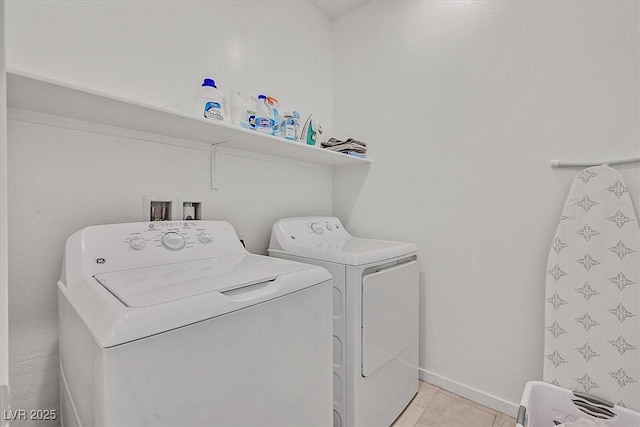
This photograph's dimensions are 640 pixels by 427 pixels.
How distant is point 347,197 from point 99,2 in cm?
178

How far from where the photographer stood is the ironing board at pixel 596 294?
132 cm

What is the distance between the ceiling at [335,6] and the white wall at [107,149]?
1.69ft

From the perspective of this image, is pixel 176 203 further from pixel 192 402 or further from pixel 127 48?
pixel 192 402

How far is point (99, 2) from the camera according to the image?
1.29 m

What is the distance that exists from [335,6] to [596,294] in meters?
2.49

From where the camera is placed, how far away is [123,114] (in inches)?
47.1

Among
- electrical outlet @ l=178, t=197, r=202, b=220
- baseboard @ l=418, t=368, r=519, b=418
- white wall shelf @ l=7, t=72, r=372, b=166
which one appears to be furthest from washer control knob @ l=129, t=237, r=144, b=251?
baseboard @ l=418, t=368, r=519, b=418

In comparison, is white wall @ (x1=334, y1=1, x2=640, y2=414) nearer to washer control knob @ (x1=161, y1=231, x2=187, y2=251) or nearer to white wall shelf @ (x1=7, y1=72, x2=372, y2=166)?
white wall shelf @ (x1=7, y1=72, x2=372, y2=166)

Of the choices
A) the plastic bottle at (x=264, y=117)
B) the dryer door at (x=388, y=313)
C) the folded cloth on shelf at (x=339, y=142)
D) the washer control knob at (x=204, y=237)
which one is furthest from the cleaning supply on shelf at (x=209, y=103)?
the dryer door at (x=388, y=313)

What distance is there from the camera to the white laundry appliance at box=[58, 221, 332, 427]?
2.25 feet

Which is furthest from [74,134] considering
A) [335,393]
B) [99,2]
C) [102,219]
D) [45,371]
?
[335,393]

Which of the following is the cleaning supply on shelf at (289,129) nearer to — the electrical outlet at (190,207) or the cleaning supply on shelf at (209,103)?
the cleaning supply on shelf at (209,103)

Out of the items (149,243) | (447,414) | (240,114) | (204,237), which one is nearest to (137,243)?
(149,243)

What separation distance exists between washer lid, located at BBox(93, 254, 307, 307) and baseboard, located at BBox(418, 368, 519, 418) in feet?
4.67
